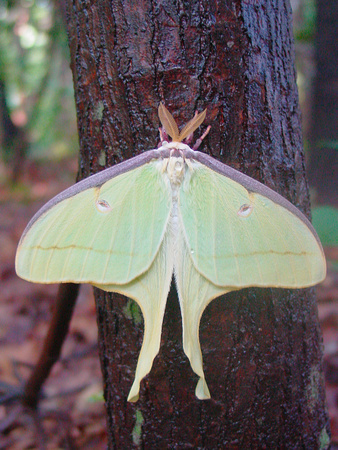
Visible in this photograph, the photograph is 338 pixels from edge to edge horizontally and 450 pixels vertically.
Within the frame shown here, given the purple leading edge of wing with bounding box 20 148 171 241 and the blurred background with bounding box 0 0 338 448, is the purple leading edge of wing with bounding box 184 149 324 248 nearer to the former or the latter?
the purple leading edge of wing with bounding box 20 148 171 241

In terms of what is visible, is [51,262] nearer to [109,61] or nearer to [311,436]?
[109,61]

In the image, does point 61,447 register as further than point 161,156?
Yes

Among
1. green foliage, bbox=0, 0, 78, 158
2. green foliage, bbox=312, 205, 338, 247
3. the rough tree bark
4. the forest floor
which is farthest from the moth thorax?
green foliage, bbox=0, 0, 78, 158

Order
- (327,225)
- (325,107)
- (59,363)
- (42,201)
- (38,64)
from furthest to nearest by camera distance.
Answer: (38,64), (42,201), (325,107), (59,363), (327,225)

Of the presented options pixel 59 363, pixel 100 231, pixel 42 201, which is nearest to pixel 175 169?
pixel 100 231

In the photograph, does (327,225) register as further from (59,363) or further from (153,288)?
(59,363)

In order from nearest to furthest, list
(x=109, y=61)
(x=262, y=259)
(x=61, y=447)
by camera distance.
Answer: (x=262, y=259) < (x=109, y=61) < (x=61, y=447)

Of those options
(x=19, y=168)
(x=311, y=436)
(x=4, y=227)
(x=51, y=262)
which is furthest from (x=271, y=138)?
(x=19, y=168)
